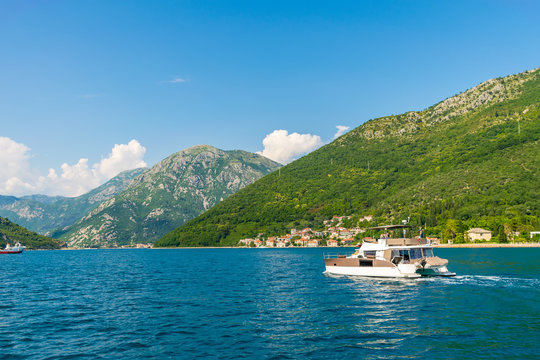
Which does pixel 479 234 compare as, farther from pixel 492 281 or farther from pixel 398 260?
pixel 398 260

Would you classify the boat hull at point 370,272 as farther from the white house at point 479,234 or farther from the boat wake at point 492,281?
the white house at point 479,234

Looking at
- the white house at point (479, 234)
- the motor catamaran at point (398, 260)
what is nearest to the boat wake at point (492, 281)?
the motor catamaran at point (398, 260)

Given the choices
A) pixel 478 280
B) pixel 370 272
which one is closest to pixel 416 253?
pixel 370 272

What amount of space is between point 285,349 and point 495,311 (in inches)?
811

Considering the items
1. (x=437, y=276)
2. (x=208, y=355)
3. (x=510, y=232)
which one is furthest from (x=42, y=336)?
(x=510, y=232)

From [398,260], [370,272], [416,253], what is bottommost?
[370,272]

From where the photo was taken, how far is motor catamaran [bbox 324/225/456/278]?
174 feet

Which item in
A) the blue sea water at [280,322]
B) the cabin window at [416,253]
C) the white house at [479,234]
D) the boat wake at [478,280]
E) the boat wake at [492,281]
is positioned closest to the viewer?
the blue sea water at [280,322]

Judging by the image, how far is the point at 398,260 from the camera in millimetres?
54219

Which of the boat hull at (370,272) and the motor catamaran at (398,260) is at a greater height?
the motor catamaran at (398,260)

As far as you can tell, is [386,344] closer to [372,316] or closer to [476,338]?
[476,338]

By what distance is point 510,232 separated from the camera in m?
168

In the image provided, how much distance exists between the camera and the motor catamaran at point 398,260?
2084 inches

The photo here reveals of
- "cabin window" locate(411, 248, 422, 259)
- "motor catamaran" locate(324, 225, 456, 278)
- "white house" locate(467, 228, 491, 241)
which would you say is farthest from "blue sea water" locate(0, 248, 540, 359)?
"white house" locate(467, 228, 491, 241)
